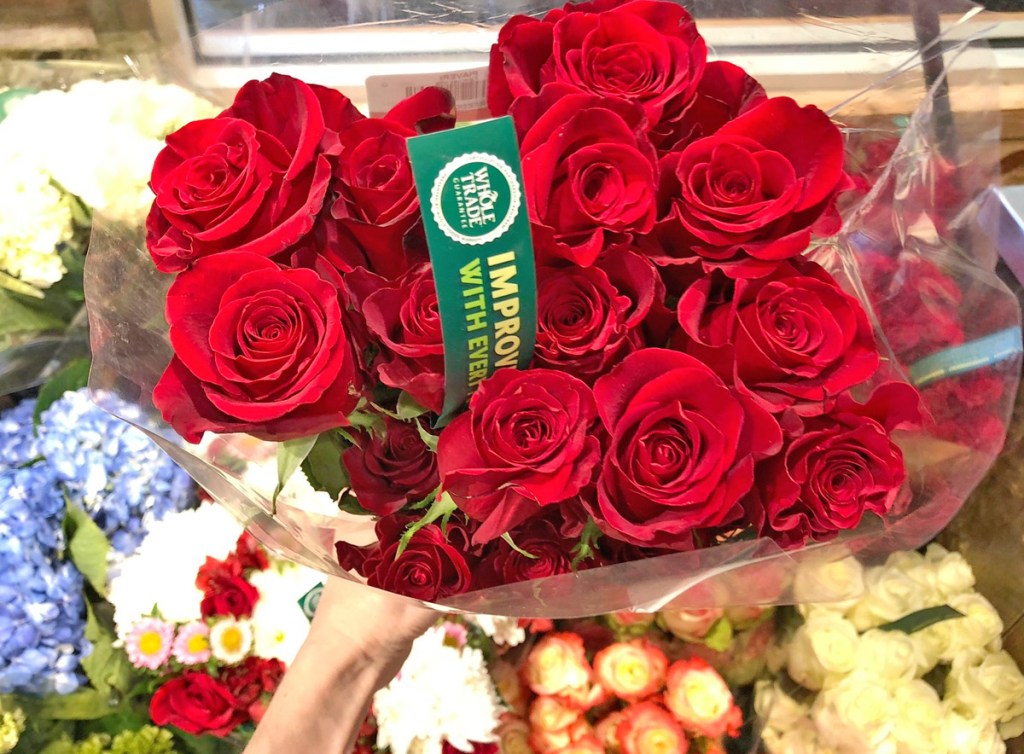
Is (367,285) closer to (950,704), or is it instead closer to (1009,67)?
(950,704)

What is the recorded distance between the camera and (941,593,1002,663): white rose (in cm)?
116

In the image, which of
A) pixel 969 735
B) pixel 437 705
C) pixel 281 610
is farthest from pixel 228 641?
pixel 969 735

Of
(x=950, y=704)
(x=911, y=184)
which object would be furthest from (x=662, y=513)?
(x=950, y=704)

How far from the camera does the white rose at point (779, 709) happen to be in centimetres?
116

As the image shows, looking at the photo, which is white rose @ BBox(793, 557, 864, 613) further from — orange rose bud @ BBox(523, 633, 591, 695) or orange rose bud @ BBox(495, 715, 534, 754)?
orange rose bud @ BBox(495, 715, 534, 754)

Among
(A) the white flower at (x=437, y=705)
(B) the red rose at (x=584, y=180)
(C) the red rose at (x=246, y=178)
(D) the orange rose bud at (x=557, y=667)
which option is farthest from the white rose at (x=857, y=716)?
(C) the red rose at (x=246, y=178)

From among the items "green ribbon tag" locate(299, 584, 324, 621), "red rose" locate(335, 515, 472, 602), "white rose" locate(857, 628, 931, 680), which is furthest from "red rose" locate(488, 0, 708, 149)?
"white rose" locate(857, 628, 931, 680)

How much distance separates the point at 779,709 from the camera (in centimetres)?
116

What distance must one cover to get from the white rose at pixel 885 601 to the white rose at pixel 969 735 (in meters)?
0.14

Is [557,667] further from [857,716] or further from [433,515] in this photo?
[433,515]

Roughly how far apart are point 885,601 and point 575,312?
2.85ft

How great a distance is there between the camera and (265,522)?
0.74 m

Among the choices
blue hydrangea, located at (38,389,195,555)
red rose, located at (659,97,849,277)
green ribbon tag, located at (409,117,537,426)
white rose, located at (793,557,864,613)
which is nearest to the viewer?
green ribbon tag, located at (409,117,537,426)

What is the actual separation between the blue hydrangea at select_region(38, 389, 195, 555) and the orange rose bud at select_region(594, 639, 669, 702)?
66 cm
